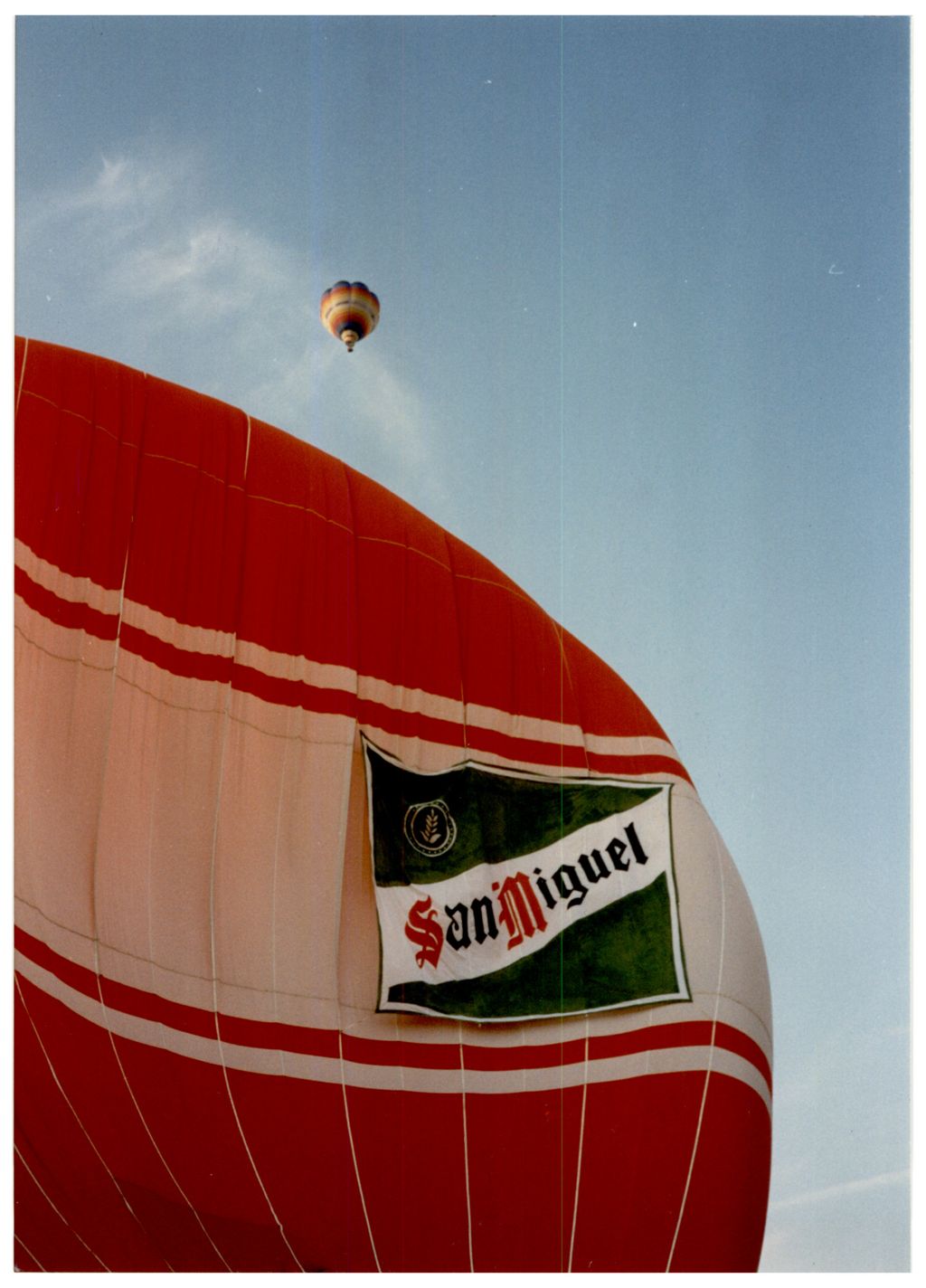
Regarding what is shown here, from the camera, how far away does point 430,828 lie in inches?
174

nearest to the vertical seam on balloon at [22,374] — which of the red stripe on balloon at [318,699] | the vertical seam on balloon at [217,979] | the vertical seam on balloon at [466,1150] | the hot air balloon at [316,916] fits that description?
the hot air balloon at [316,916]

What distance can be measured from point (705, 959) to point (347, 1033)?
998 millimetres

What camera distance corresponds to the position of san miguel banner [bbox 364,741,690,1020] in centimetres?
434

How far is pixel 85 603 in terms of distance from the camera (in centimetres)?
426

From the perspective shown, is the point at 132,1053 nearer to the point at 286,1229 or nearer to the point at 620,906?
the point at 286,1229

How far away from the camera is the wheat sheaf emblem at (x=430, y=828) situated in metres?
4.41

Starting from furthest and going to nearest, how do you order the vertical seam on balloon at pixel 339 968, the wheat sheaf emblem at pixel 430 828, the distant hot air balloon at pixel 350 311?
1. the distant hot air balloon at pixel 350 311
2. the wheat sheaf emblem at pixel 430 828
3. the vertical seam on balloon at pixel 339 968

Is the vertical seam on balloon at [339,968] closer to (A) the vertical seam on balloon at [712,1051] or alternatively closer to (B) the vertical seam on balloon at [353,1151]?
(B) the vertical seam on balloon at [353,1151]

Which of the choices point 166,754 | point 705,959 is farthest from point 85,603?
point 705,959

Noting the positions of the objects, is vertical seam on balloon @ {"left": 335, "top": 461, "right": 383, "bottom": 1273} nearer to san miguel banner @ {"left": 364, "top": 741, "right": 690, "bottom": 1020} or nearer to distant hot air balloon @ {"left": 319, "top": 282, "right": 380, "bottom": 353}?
san miguel banner @ {"left": 364, "top": 741, "right": 690, "bottom": 1020}

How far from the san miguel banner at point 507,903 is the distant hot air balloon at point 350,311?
123cm

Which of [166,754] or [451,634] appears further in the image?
[451,634]

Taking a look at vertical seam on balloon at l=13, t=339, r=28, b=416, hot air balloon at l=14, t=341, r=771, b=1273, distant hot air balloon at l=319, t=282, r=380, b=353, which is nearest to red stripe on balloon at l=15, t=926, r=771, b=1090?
hot air balloon at l=14, t=341, r=771, b=1273

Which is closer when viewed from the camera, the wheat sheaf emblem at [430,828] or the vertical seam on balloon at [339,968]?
the vertical seam on balloon at [339,968]
